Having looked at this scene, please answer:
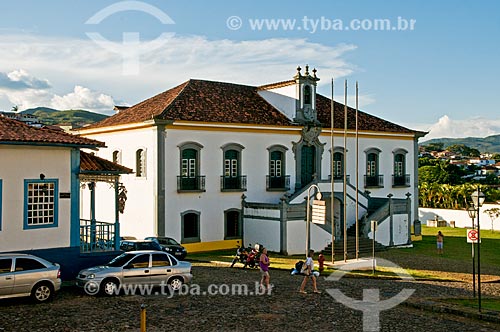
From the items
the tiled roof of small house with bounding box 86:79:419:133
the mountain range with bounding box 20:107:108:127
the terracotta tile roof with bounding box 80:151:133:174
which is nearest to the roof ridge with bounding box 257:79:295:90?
the tiled roof of small house with bounding box 86:79:419:133

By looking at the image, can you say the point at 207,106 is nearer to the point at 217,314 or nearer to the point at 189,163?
the point at 189,163

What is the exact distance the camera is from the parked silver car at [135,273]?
1719cm

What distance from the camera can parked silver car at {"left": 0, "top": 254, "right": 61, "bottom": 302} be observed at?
15.5 meters

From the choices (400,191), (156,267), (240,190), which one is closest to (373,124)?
(400,191)

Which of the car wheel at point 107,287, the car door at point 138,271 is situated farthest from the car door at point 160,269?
the car wheel at point 107,287

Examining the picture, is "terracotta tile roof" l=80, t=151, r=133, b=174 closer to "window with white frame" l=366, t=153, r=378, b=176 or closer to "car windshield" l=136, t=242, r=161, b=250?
"car windshield" l=136, t=242, r=161, b=250

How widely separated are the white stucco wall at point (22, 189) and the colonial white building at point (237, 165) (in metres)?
9.32

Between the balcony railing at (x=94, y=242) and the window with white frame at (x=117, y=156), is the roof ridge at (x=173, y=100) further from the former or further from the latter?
the balcony railing at (x=94, y=242)

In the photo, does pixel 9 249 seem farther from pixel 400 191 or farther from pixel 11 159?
pixel 400 191

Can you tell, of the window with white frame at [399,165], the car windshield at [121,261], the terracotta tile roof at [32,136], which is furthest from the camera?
the window with white frame at [399,165]

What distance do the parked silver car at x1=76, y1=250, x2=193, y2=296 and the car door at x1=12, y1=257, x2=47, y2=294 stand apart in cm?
159

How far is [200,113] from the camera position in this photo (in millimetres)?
31000

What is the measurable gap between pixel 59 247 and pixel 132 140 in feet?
40.3

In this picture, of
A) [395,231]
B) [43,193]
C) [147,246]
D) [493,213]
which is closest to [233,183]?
[147,246]
